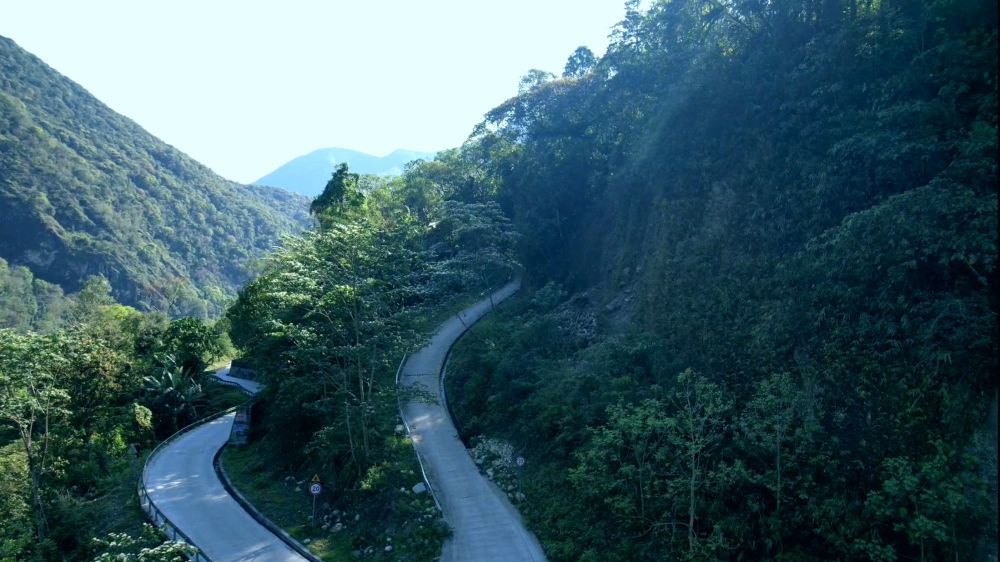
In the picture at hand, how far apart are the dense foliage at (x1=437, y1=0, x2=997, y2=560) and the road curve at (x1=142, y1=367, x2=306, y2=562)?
23.7 ft

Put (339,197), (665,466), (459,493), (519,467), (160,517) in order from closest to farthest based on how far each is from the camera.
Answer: (665,466), (459,493), (519,467), (160,517), (339,197)

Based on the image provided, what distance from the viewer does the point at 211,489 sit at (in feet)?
67.2

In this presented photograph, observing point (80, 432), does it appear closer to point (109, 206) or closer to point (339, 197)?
point (339, 197)

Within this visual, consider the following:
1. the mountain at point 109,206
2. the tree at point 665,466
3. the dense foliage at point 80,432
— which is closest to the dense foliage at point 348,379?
the tree at point 665,466

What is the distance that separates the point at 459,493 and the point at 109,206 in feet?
410

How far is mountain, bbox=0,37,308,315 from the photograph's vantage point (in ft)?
327

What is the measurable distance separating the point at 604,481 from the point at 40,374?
69.2ft

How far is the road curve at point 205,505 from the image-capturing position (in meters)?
15.5

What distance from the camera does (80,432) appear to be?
2733cm

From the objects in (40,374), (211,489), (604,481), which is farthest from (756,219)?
(40,374)

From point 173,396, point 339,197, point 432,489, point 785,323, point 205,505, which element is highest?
point 339,197

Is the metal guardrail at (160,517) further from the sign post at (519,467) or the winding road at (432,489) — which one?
the sign post at (519,467)

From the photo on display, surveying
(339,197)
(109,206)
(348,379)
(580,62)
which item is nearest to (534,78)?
(580,62)

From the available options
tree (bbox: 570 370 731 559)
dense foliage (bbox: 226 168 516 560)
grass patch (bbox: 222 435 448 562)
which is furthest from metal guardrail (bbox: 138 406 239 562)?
tree (bbox: 570 370 731 559)
